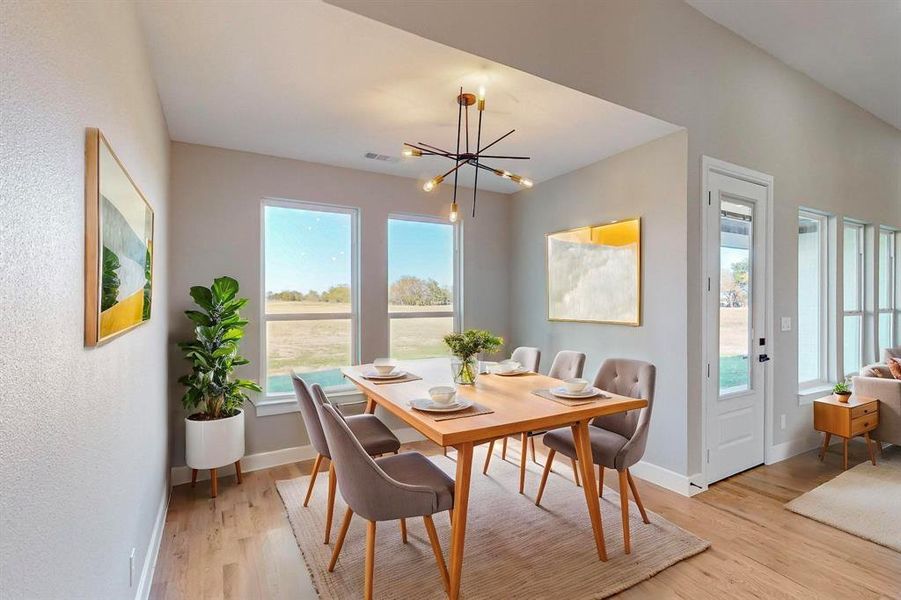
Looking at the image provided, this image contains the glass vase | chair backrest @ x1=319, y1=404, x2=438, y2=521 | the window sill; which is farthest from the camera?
the window sill

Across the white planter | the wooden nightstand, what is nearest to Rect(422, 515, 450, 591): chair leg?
the white planter

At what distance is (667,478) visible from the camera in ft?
10.1

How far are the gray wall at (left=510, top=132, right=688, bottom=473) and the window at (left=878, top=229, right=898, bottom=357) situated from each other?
3528mm

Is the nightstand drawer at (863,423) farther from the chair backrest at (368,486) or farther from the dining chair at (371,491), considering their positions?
the chair backrest at (368,486)

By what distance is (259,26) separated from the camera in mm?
1950

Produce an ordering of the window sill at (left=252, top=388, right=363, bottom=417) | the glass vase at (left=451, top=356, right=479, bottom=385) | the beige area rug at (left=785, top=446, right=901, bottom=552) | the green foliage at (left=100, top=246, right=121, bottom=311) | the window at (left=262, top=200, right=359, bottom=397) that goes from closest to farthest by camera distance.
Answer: the green foliage at (left=100, top=246, right=121, bottom=311)
the beige area rug at (left=785, top=446, right=901, bottom=552)
the glass vase at (left=451, top=356, right=479, bottom=385)
the window sill at (left=252, top=388, right=363, bottom=417)
the window at (left=262, top=200, right=359, bottom=397)

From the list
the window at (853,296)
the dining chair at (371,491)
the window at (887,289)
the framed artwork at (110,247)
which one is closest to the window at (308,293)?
the framed artwork at (110,247)

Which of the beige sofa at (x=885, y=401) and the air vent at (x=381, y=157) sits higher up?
the air vent at (x=381, y=157)

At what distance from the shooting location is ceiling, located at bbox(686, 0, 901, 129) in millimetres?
3029

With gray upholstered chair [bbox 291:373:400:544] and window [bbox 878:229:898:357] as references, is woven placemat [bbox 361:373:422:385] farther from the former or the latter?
window [bbox 878:229:898:357]

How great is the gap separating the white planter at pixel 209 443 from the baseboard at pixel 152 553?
0.26 meters

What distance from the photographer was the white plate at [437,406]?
2.00 metres

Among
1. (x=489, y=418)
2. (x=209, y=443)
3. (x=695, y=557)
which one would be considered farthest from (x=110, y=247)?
(x=695, y=557)

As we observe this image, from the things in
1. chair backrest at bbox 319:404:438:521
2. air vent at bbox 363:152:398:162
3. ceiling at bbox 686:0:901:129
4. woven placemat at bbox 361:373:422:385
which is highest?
ceiling at bbox 686:0:901:129
